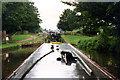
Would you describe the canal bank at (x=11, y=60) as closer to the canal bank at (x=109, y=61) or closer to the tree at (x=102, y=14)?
the canal bank at (x=109, y=61)

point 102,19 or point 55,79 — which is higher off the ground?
point 102,19

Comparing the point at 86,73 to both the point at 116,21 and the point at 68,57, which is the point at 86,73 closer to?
the point at 68,57

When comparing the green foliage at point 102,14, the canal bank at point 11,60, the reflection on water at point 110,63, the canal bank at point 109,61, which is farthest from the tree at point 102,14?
the canal bank at point 11,60

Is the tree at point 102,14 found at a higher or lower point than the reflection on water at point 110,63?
higher

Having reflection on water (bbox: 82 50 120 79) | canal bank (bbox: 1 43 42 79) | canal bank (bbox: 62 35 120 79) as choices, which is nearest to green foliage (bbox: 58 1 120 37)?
canal bank (bbox: 62 35 120 79)

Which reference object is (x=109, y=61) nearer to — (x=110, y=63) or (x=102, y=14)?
(x=110, y=63)

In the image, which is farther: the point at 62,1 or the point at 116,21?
the point at 62,1

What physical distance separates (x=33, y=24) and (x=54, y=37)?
78.8ft

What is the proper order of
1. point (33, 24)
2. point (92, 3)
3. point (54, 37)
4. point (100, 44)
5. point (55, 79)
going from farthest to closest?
point (33, 24)
point (54, 37)
point (100, 44)
point (92, 3)
point (55, 79)

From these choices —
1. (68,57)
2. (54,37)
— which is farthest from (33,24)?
(68,57)

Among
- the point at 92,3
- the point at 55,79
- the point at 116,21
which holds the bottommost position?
the point at 55,79

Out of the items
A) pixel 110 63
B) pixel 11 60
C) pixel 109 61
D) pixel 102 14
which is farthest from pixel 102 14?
pixel 11 60

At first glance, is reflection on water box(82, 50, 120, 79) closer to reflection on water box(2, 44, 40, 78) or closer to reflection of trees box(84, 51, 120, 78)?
reflection of trees box(84, 51, 120, 78)

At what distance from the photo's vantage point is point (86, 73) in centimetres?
888
